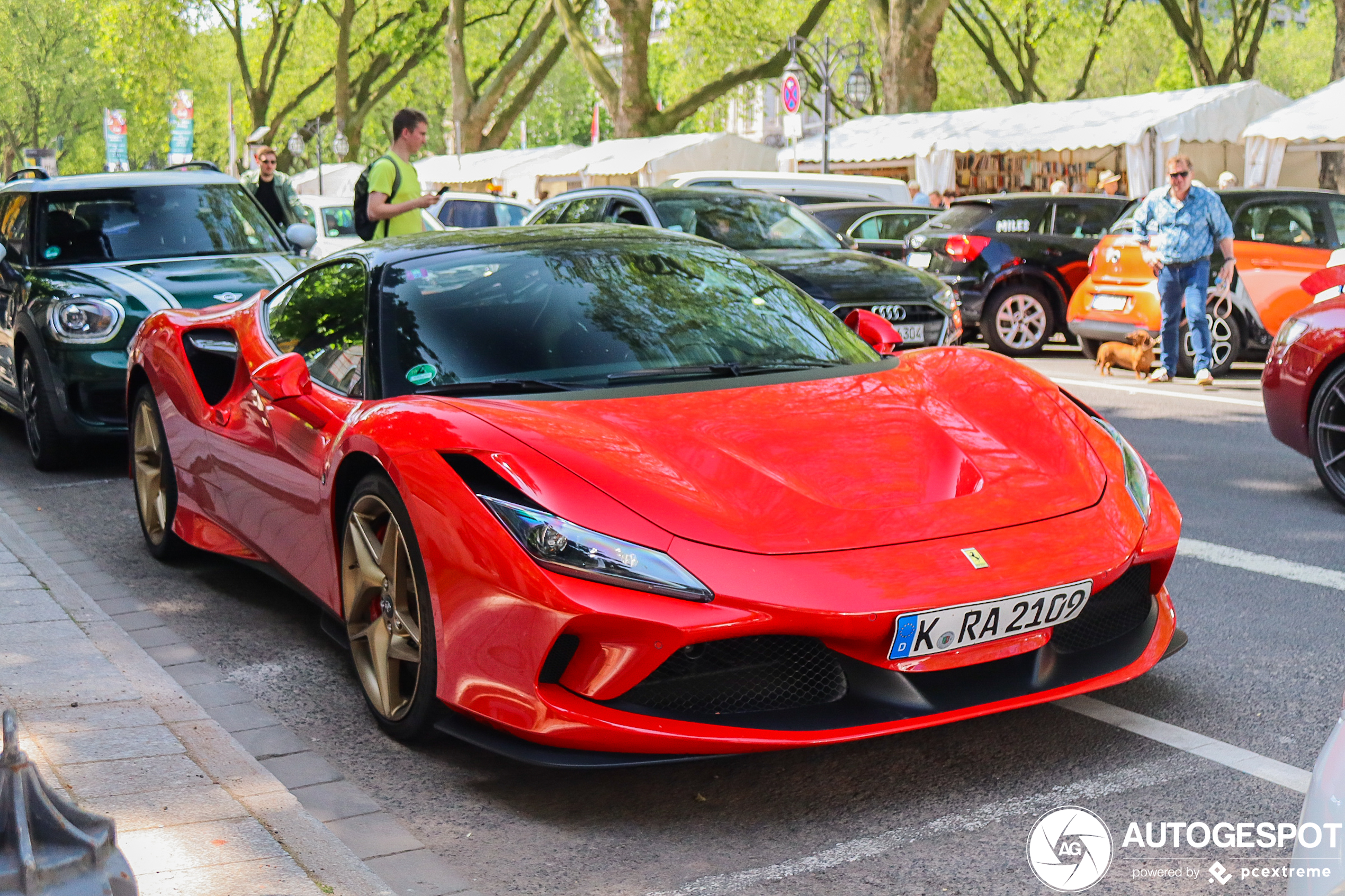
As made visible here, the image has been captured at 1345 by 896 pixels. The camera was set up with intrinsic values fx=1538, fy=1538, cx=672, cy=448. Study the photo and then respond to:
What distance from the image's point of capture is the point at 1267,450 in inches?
336

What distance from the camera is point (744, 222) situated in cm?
1148

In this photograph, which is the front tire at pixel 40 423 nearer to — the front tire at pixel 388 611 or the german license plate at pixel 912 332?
the front tire at pixel 388 611

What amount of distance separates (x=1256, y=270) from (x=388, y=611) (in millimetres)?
10166

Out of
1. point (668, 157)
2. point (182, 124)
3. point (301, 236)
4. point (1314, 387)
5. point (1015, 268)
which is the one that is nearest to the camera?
point (1314, 387)

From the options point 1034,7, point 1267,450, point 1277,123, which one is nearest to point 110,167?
point 1034,7

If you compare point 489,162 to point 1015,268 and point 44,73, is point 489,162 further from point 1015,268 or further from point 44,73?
point 1015,268

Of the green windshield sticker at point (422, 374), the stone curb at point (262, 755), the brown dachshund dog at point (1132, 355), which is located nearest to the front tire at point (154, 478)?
the stone curb at point (262, 755)

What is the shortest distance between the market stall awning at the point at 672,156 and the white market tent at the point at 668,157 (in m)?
0.01

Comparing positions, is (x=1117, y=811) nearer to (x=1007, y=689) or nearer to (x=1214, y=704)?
(x=1007, y=689)

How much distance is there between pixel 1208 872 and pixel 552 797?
1.48 meters

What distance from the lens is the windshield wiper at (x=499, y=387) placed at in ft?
13.7

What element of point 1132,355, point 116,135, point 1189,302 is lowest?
point 1132,355

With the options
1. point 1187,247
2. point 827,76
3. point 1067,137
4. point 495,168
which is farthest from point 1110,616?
point 495,168

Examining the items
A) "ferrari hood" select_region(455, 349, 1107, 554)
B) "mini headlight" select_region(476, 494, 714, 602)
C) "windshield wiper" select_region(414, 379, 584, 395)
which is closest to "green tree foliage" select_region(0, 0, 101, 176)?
"windshield wiper" select_region(414, 379, 584, 395)
